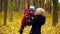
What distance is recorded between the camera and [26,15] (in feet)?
26.9

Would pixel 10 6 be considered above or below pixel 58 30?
above

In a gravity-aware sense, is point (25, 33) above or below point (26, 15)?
below

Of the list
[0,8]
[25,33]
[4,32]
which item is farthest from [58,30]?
[0,8]

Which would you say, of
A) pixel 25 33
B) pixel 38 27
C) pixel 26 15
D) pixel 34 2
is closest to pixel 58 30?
pixel 25 33

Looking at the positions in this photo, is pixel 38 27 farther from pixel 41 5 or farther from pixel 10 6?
pixel 41 5

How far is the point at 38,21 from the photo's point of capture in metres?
6.72

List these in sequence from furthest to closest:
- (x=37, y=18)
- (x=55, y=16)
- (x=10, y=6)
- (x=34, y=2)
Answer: (x=34, y=2) → (x=10, y=6) → (x=55, y=16) → (x=37, y=18)

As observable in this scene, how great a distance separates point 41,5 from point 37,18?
25.7 metres

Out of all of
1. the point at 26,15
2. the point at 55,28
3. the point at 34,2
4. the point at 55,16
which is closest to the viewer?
the point at 26,15

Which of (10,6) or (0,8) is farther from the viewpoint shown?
(0,8)

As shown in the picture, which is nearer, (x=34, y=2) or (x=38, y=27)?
(x=38, y=27)

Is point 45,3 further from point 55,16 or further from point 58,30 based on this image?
point 58,30

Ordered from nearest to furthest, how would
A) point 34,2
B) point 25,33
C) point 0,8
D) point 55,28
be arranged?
1. point 25,33
2. point 55,28
3. point 34,2
4. point 0,8

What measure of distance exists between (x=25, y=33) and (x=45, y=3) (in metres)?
19.7
